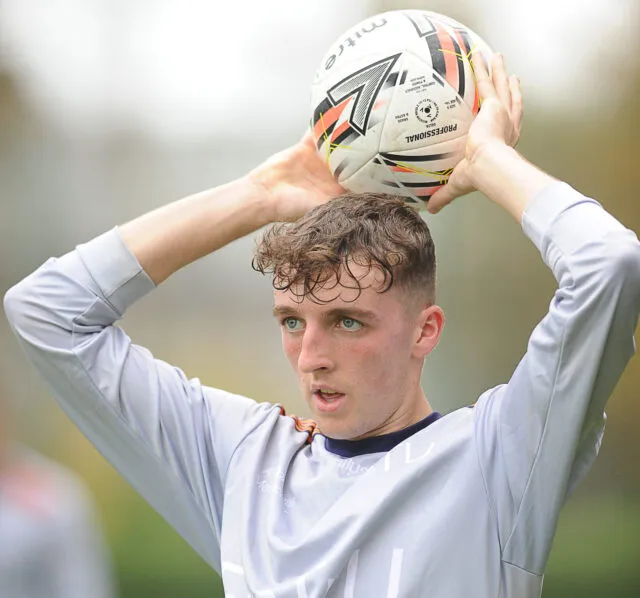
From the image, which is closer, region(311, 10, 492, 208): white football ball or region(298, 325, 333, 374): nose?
region(298, 325, 333, 374): nose

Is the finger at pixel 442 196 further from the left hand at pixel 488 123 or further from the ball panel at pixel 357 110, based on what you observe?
the ball panel at pixel 357 110

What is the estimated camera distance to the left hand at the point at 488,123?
6.11 ft

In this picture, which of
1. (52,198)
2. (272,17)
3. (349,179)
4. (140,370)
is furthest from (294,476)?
(272,17)

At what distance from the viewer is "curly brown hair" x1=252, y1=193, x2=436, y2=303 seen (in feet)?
5.84

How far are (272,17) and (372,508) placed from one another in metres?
8.04

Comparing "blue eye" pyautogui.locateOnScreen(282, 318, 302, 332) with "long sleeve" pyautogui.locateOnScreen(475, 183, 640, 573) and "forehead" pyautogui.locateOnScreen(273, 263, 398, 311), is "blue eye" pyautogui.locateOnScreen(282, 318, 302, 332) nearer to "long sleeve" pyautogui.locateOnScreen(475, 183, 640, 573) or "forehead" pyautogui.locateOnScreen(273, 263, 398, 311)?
"forehead" pyautogui.locateOnScreen(273, 263, 398, 311)

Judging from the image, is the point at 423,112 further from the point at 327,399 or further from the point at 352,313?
the point at 327,399

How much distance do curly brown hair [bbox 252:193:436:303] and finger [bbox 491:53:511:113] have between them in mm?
283

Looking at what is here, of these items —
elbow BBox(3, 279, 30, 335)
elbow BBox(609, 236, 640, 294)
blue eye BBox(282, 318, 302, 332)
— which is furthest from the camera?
elbow BBox(3, 279, 30, 335)

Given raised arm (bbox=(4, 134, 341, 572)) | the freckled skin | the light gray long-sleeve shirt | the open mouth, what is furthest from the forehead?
raised arm (bbox=(4, 134, 341, 572))

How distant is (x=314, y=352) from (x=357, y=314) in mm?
→ 97

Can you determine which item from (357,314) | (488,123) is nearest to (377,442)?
(357,314)

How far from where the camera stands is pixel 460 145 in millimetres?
1970

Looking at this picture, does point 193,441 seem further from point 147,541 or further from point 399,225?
point 147,541
